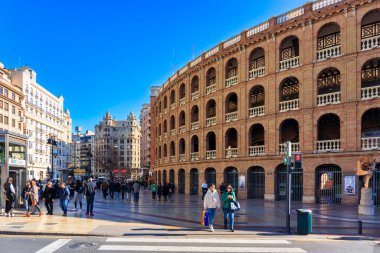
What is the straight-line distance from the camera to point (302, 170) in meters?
27.7

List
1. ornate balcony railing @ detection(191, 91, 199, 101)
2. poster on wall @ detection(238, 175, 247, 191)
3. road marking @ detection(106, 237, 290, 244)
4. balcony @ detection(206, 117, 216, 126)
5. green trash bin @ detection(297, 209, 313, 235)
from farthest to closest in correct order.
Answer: ornate balcony railing @ detection(191, 91, 199, 101), balcony @ detection(206, 117, 216, 126), poster on wall @ detection(238, 175, 247, 191), green trash bin @ detection(297, 209, 313, 235), road marking @ detection(106, 237, 290, 244)

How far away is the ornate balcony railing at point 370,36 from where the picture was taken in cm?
2439

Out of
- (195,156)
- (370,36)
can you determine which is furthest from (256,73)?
(195,156)

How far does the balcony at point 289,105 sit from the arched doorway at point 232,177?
753cm

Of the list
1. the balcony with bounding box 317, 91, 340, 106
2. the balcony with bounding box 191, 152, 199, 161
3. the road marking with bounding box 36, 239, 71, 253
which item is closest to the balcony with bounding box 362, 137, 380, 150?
the balcony with bounding box 317, 91, 340, 106

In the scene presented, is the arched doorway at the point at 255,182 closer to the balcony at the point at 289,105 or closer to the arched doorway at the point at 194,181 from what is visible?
the balcony at the point at 289,105

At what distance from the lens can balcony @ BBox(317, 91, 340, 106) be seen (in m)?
26.2

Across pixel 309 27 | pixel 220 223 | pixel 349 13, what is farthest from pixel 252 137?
pixel 220 223

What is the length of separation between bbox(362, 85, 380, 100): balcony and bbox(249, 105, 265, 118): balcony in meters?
8.20

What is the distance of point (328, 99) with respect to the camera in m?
27.0

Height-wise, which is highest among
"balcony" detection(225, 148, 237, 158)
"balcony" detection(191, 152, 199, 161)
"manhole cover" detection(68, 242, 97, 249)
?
"balcony" detection(225, 148, 237, 158)

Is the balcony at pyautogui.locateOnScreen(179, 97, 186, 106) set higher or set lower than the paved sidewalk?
higher

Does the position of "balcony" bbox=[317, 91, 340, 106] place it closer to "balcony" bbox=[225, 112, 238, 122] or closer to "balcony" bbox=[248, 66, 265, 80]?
"balcony" bbox=[248, 66, 265, 80]

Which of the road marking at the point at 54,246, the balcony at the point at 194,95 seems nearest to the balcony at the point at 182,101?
the balcony at the point at 194,95
